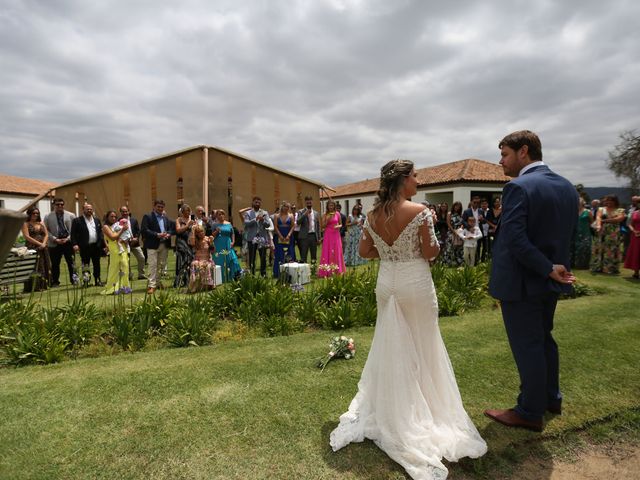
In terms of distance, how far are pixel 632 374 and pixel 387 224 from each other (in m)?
3.45

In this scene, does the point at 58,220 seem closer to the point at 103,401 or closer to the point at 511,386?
the point at 103,401

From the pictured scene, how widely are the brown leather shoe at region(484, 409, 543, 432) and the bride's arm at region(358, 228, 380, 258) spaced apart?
5.45 feet

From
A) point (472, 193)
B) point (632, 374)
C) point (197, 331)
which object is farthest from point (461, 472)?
point (472, 193)

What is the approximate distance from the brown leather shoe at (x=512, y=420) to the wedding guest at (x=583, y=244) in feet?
32.9

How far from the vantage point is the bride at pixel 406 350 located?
8.82 ft

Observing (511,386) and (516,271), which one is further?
(511,386)

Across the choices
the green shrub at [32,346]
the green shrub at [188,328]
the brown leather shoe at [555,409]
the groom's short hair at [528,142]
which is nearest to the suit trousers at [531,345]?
the brown leather shoe at [555,409]

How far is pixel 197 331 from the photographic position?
516cm

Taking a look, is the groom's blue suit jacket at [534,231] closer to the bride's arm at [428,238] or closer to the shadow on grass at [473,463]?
the bride's arm at [428,238]

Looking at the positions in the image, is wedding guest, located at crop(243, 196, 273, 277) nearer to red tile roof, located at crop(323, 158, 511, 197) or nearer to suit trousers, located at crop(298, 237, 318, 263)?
suit trousers, located at crop(298, 237, 318, 263)

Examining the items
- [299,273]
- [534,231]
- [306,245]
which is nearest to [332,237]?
[306,245]

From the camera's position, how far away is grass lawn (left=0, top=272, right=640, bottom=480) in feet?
8.47

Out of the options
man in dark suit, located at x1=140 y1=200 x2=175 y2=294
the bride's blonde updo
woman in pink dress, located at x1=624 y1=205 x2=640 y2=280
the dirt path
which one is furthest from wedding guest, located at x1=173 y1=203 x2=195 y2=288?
woman in pink dress, located at x1=624 y1=205 x2=640 y2=280

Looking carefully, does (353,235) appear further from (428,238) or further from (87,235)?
(428,238)
